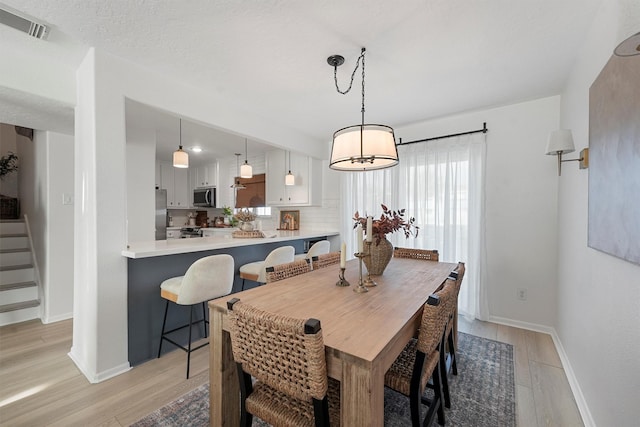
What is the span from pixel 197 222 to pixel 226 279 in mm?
4978

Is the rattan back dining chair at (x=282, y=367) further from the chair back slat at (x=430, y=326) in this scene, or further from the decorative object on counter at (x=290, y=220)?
the decorative object on counter at (x=290, y=220)

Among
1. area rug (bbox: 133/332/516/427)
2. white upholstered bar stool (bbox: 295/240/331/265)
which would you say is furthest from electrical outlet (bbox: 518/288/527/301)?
white upholstered bar stool (bbox: 295/240/331/265)

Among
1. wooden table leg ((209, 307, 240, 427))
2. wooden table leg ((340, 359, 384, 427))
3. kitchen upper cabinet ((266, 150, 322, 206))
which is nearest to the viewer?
wooden table leg ((340, 359, 384, 427))

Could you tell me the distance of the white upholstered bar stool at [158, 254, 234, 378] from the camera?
1.97 m

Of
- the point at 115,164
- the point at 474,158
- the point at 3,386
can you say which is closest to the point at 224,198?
the point at 115,164

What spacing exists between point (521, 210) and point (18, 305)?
19.0 ft

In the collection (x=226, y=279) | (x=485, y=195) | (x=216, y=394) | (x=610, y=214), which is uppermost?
(x=485, y=195)

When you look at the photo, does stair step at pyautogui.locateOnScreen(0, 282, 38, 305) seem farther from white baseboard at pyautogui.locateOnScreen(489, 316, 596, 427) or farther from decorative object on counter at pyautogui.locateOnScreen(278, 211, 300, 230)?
white baseboard at pyautogui.locateOnScreen(489, 316, 596, 427)

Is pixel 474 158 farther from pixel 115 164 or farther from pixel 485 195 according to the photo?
pixel 115 164

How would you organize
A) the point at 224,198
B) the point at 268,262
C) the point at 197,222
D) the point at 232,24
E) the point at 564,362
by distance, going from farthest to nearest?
the point at 197,222 < the point at 224,198 < the point at 268,262 < the point at 564,362 < the point at 232,24

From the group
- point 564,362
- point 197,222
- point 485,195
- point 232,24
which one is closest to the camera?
point 232,24

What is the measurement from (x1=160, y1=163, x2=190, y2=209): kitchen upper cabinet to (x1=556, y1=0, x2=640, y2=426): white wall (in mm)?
6459

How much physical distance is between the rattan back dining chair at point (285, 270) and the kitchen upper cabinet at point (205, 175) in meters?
4.40

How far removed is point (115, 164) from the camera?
2.02 meters
